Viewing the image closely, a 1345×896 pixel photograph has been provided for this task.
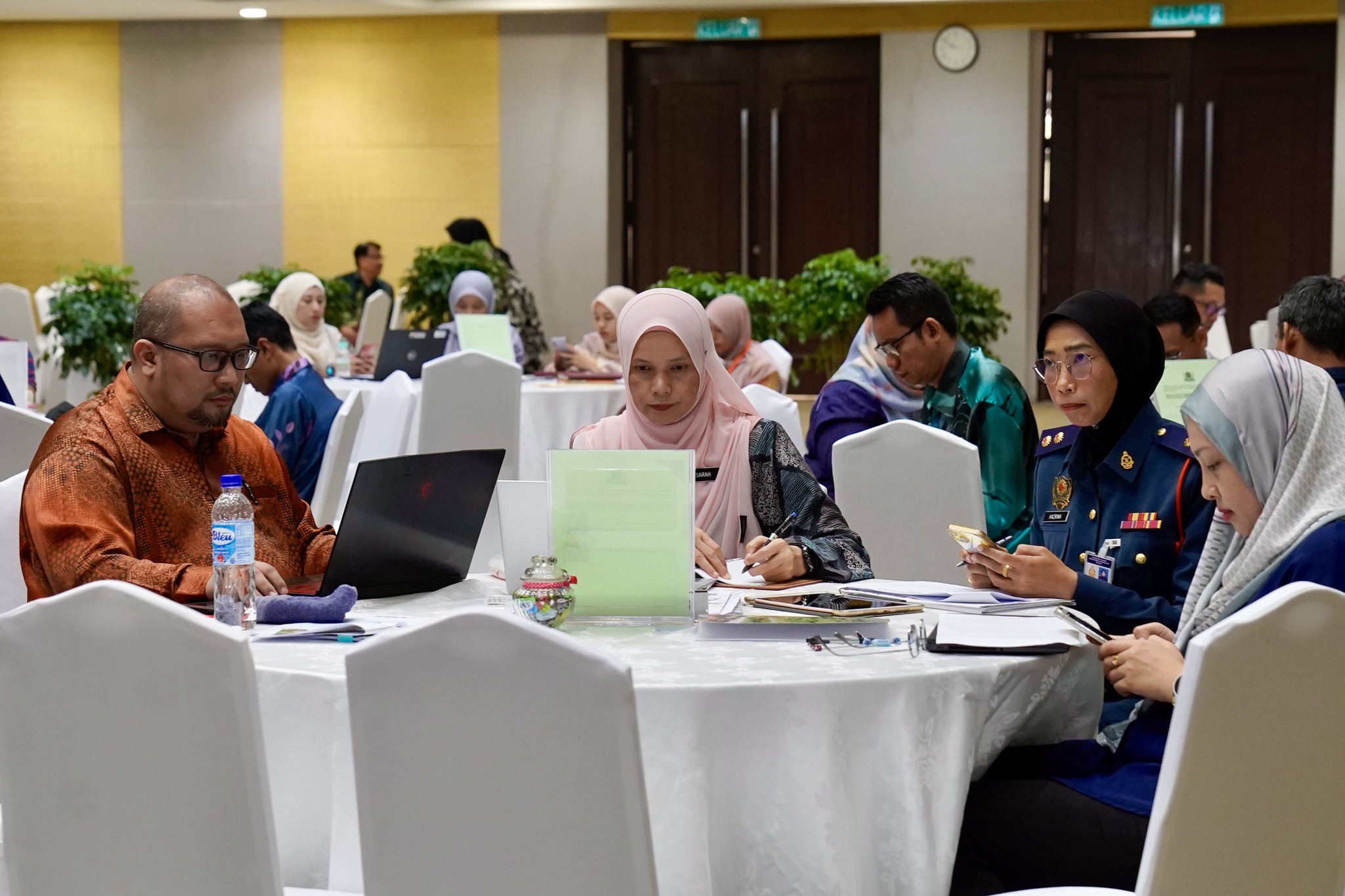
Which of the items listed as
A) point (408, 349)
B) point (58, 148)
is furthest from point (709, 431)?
point (58, 148)

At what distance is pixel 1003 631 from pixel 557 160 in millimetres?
11646

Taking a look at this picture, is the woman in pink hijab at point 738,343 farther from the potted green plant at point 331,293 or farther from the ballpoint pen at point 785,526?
the ballpoint pen at point 785,526

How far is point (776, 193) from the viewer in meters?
13.6

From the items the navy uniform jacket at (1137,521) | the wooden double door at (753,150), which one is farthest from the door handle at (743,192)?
the navy uniform jacket at (1137,521)

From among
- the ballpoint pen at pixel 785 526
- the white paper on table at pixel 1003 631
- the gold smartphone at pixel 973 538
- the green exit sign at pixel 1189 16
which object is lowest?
the white paper on table at pixel 1003 631

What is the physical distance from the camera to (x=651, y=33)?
1324 cm

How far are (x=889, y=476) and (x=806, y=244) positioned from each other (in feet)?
31.9

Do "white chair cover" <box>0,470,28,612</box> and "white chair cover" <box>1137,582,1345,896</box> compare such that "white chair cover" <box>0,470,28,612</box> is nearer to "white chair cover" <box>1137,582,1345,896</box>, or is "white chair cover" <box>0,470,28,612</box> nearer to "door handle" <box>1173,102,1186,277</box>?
"white chair cover" <box>1137,582,1345,896</box>

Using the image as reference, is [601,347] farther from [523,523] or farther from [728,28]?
[523,523]

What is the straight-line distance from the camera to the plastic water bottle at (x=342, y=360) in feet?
27.9

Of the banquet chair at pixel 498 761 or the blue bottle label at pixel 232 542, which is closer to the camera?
the banquet chair at pixel 498 761

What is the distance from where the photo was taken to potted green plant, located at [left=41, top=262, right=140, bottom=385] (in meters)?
8.62

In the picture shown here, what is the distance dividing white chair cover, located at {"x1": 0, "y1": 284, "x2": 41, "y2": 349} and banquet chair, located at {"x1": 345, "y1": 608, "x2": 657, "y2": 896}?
31.4 ft

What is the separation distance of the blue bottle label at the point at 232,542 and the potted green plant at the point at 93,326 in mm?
6679
